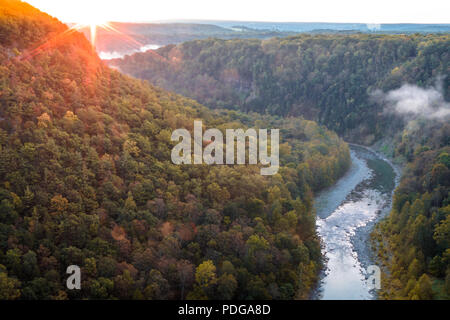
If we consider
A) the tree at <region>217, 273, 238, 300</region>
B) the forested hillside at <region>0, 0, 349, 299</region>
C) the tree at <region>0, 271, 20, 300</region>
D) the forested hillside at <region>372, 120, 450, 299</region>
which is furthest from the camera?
the forested hillside at <region>372, 120, 450, 299</region>

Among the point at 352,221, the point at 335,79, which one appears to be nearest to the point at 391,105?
the point at 335,79

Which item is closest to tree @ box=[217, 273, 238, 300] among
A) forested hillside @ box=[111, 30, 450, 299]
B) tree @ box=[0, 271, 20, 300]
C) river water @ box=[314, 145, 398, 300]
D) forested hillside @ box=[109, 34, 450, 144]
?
river water @ box=[314, 145, 398, 300]

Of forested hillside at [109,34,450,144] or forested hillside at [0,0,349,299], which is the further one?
forested hillside at [109,34,450,144]

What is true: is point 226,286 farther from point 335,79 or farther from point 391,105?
point 335,79

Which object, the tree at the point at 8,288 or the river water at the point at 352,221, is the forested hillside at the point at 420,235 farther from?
the tree at the point at 8,288

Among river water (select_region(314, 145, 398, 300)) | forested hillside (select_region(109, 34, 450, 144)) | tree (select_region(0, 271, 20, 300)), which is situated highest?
forested hillside (select_region(109, 34, 450, 144))

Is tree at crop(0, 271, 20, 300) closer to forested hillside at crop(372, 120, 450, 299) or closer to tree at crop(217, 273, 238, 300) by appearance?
tree at crop(217, 273, 238, 300)

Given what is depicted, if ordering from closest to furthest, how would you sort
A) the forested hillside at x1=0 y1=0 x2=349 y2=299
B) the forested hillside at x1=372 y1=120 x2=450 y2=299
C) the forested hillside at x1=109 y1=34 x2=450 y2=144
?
the forested hillside at x1=0 y1=0 x2=349 y2=299
the forested hillside at x1=372 y1=120 x2=450 y2=299
the forested hillside at x1=109 y1=34 x2=450 y2=144
